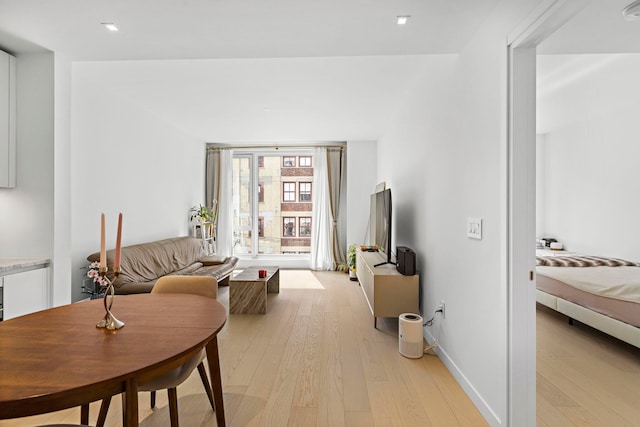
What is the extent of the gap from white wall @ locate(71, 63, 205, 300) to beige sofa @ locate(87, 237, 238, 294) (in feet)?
1.01

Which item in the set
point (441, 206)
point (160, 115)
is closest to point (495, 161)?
point (441, 206)

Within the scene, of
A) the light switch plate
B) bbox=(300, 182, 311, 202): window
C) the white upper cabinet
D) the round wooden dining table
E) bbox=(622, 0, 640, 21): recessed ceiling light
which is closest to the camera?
the round wooden dining table

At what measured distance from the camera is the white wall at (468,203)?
175 centimetres

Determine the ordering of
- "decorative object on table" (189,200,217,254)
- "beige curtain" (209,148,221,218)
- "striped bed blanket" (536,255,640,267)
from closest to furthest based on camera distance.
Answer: "striped bed blanket" (536,255,640,267), "decorative object on table" (189,200,217,254), "beige curtain" (209,148,221,218)

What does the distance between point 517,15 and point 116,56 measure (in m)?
2.69

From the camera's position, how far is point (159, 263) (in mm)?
4223

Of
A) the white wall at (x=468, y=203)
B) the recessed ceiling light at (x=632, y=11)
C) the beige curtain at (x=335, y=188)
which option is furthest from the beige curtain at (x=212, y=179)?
the recessed ceiling light at (x=632, y=11)

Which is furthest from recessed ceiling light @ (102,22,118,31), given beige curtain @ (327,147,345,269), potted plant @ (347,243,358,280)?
beige curtain @ (327,147,345,269)

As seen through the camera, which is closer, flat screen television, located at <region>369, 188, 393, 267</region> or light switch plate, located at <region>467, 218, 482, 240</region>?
light switch plate, located at <region>467, 218, 482, 240</region>

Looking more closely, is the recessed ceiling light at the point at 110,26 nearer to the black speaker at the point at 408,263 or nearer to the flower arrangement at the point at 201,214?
the black speaker at the point at 408,263

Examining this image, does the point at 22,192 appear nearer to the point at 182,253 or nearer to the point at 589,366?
the point at 182,253

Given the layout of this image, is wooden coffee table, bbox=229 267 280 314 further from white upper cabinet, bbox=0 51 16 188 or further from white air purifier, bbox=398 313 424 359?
white upper cabinet, bbox=0 51 16 188

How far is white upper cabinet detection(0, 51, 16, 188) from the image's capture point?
239 cm

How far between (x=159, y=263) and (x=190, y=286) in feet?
8.33
